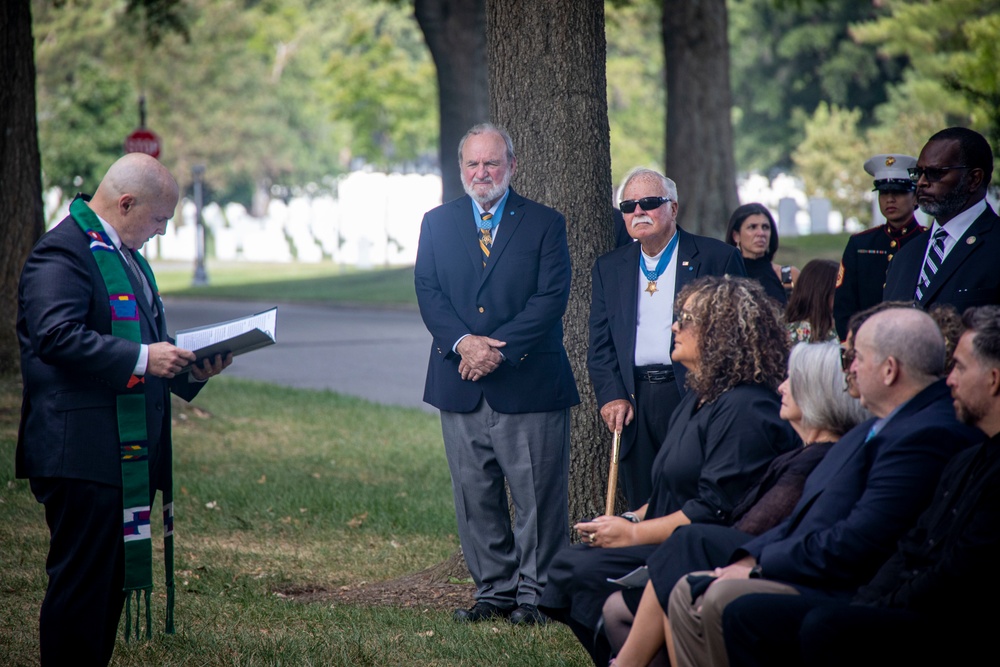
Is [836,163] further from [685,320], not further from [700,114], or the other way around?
[685,320]

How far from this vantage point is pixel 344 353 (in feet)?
64.3

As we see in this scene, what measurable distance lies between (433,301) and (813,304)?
2.47 m

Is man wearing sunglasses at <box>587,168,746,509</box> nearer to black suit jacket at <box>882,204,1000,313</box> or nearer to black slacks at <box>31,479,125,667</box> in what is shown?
black suit jacket at <box>882,204,1000,313</box>

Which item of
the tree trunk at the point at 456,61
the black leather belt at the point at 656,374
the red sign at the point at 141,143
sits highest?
the tree trunk at the point at 456,61

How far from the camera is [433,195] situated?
48438 millimetres

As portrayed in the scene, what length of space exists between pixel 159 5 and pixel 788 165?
125ft

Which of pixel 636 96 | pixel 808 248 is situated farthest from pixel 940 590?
pixel 636 96

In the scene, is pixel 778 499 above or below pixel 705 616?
above

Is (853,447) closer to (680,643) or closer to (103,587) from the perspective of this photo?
(680,643)

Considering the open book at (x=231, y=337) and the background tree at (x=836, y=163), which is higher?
the background tree at (x=836, y=163)

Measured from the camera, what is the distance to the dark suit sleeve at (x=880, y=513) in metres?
3.68

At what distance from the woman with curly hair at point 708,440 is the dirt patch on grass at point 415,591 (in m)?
1.82

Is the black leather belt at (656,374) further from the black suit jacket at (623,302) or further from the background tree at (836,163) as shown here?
the background tree at (836,163)

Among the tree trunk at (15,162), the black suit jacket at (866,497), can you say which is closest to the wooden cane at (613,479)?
the black suit jacket at (866,497)
